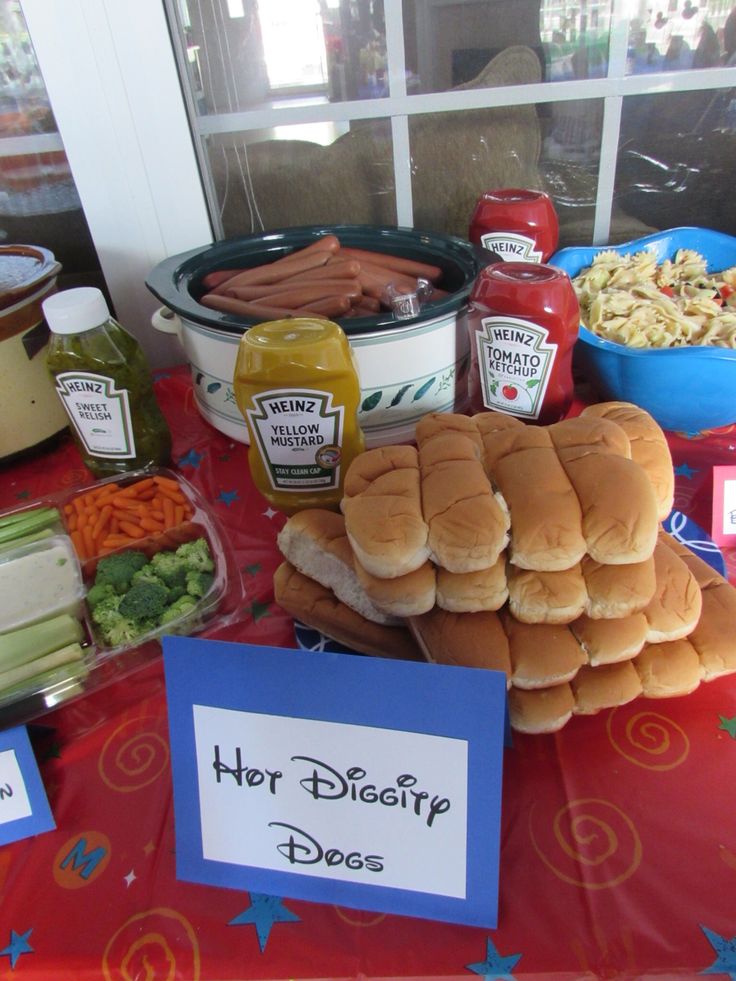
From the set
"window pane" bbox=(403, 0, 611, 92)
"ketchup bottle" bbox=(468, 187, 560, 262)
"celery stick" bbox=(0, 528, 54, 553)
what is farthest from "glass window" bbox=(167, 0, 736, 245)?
"celery stick" bbox=(0, 528, 54, 553)

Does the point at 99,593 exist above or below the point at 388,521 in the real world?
below

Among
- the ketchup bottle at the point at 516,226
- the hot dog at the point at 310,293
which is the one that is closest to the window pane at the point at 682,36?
the ketchup bottle at the point at 516,226

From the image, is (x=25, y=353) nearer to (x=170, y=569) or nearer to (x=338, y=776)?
(x=170, y=569)

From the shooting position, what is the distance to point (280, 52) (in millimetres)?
1291

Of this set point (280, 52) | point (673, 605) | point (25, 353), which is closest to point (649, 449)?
point (673, 605)

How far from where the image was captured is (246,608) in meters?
0.79

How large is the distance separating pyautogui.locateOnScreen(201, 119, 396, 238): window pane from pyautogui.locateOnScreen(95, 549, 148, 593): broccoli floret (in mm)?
862

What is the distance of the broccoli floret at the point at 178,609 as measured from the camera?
712 mm

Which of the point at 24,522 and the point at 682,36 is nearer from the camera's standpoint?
the point at 24,522

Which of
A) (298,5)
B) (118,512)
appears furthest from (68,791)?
(298,5)

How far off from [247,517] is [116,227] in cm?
71

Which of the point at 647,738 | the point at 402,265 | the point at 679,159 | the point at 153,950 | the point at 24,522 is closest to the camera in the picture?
the point at 153,950

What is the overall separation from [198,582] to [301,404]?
9.4 inches

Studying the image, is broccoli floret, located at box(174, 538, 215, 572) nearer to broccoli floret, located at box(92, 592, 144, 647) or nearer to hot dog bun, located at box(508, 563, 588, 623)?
broccoli floret, located at box(92, 592, 144, 647)
